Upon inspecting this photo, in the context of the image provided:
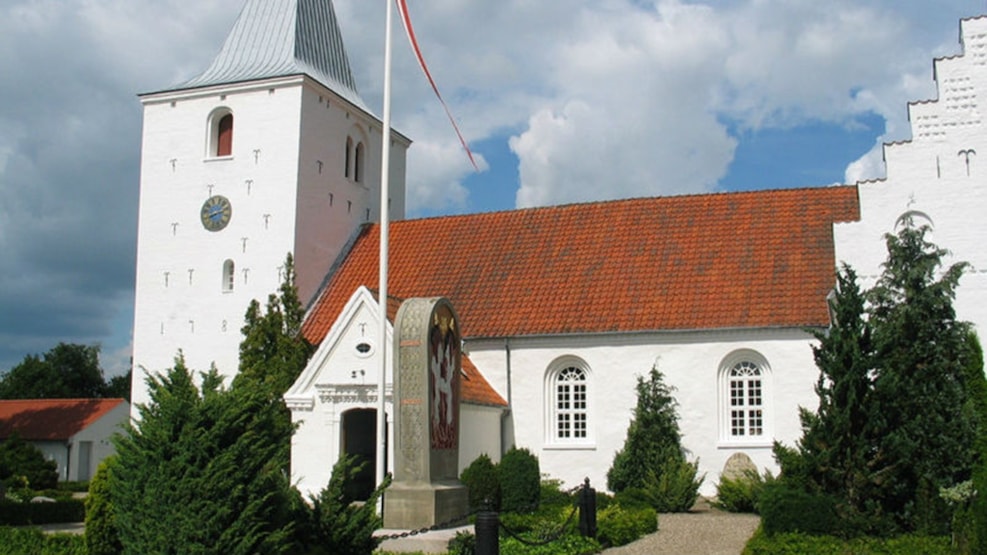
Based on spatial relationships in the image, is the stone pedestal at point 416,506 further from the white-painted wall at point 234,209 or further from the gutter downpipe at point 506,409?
the white-painted wall at point 234,209

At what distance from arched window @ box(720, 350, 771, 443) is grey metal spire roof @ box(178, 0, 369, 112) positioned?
1400 centimetres

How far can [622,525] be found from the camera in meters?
17.2

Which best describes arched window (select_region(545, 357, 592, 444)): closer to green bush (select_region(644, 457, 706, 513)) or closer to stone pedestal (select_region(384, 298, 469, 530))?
green bush (select_region(644, 457, 706, 513))

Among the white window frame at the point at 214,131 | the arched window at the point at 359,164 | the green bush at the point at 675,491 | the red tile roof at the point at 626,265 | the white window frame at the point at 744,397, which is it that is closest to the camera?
the green bush at the point at 675,491

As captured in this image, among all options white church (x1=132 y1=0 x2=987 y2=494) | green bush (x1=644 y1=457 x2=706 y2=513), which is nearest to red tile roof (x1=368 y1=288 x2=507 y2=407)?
white church (x1=132 y1=0 x2=987 y2=494)

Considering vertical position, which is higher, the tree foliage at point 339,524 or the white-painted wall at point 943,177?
the white-painted wall at point 943,177

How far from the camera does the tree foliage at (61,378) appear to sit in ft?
209

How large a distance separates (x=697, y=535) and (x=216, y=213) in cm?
1748

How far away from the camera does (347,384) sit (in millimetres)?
23047

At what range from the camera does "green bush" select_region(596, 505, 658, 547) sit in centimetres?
1684

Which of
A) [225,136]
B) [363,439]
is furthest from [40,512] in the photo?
[225,136]

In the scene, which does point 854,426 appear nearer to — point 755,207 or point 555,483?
point 555,483

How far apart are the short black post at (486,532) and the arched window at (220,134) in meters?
20.3

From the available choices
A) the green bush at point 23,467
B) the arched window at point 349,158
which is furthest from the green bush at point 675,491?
the green bush at point 23,467
